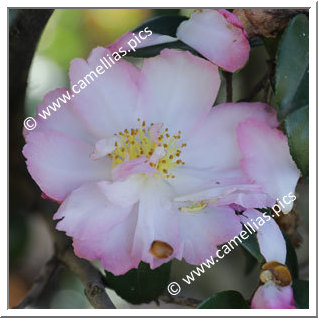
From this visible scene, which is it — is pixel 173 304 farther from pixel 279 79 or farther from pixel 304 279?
pixel 279 79

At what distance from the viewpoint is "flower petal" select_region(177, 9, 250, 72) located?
758 millimetres

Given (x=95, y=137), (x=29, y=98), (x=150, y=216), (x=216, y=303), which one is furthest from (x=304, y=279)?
(x=29, y=98)

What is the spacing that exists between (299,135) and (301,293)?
0.69 ft

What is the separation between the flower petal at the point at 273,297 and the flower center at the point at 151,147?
182 mm

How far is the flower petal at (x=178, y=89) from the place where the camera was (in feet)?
2.53

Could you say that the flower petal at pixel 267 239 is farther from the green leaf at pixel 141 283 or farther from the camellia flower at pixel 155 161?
the green leaf at pixel 141 283

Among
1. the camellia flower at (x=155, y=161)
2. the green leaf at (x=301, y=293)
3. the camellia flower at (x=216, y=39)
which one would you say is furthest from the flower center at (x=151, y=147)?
the green leaf at (x=301, y=293)

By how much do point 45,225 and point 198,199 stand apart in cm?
33

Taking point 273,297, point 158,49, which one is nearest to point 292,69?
point 158,49

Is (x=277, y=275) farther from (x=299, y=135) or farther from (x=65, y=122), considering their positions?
(x=65, y=122)

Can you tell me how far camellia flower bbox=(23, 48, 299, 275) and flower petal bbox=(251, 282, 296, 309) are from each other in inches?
3.0

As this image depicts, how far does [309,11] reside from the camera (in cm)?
79

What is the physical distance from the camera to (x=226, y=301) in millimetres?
784

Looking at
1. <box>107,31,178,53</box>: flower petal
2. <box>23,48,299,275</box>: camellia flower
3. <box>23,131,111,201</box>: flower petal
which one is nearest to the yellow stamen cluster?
<box>23,48,299,275</box>: camellia flower
